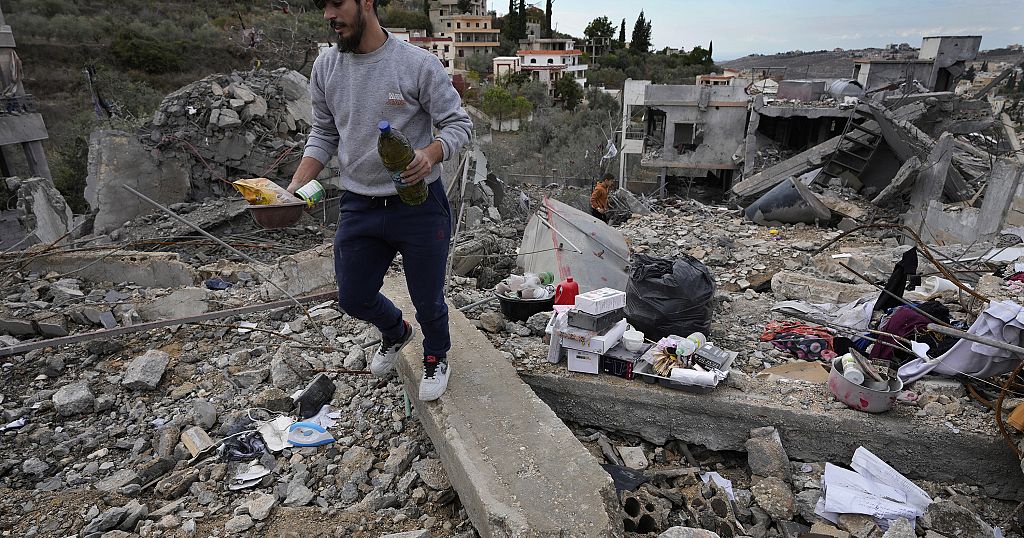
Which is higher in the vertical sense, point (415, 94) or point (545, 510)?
point (415, 94)

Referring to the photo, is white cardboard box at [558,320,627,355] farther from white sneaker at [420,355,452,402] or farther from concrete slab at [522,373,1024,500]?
white sneaker at [420,355,452,402]

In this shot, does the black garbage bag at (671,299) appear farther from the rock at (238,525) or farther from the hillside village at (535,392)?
the rock at (238,525)

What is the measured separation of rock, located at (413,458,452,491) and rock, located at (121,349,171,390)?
184 centimetres

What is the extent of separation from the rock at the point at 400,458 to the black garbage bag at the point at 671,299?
1834 mm

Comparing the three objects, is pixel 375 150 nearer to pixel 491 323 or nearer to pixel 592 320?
pixel 592 320

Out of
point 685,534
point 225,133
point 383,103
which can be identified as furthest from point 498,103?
point 685,534

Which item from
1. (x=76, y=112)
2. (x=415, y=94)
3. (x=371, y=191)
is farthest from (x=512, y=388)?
(x=76, y=112)

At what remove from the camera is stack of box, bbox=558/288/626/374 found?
2.80m

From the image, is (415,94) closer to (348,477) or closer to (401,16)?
(348,477)

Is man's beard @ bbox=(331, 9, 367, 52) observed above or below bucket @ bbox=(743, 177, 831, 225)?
above

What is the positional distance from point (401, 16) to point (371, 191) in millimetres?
48294

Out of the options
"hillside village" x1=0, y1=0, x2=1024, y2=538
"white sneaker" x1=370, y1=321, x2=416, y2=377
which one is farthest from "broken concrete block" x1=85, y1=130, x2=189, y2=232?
"white sneaker" x1=370, y1=321, x2=416, y2=377

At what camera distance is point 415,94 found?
6.91 feet

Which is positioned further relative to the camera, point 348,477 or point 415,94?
point 348,477
